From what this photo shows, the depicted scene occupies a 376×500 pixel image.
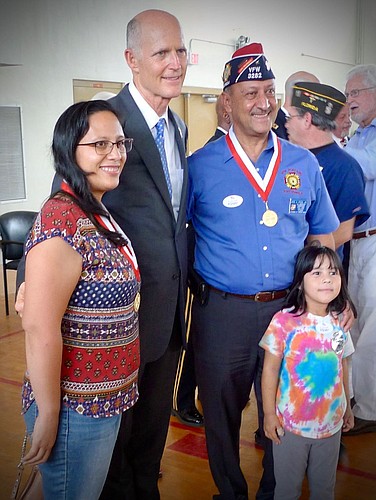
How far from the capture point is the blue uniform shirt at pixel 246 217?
199cm

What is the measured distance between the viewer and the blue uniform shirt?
6.52 feet

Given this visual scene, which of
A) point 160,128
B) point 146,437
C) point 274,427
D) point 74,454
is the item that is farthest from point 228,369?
point 160,128

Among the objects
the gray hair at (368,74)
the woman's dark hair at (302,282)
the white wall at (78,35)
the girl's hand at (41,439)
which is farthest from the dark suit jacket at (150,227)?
the white wall at (78,35)

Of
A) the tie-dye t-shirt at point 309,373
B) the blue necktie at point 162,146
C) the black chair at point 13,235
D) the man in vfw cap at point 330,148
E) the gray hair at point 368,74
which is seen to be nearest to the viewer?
the tie-dye t-shirt at point 309,373

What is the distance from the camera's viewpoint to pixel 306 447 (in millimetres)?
1863

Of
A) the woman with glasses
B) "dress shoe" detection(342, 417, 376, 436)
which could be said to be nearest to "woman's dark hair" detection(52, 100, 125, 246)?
the woman with glasses

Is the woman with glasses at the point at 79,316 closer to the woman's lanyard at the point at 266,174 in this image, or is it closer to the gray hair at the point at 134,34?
the gray hair at the point at 134,34

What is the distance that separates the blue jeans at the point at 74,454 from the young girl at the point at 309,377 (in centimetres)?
64

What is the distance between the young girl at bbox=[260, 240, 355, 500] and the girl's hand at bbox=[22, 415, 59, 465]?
31.3 inches

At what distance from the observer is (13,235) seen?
5230mm

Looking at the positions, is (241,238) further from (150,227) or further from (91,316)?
(91,316)

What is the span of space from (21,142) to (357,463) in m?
5.34

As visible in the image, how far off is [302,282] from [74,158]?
90 cm

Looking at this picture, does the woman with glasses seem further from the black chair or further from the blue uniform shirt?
the black chair
